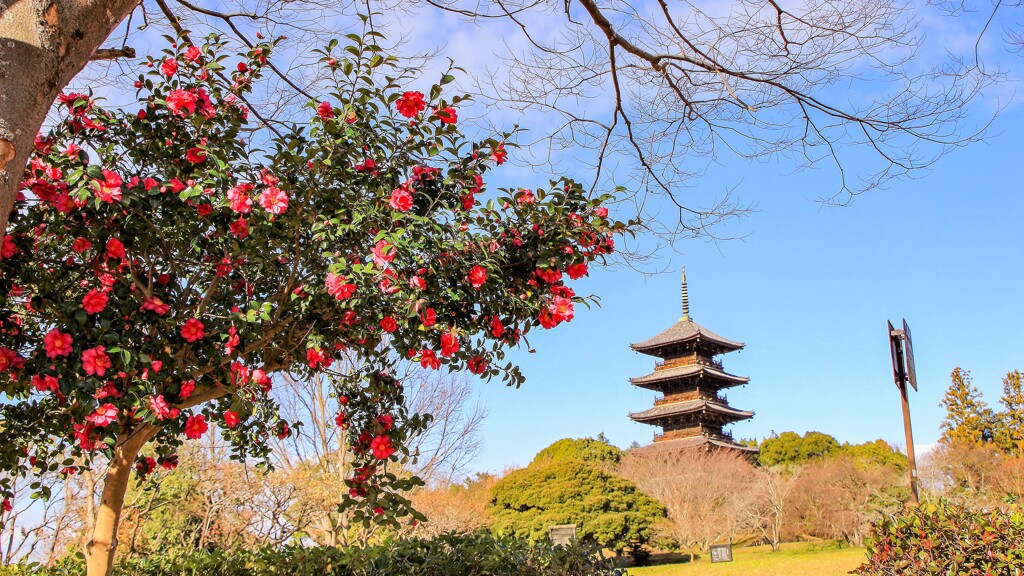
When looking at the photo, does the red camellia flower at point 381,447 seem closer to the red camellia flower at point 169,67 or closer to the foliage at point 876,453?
the red camellia flower at point 169,67

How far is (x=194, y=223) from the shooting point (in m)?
2.78

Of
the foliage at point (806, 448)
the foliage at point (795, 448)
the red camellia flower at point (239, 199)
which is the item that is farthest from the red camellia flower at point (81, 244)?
the foliage at point (795, 448)

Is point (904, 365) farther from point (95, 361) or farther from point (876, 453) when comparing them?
point (876, 453)

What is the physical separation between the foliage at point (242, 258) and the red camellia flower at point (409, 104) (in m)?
0.01

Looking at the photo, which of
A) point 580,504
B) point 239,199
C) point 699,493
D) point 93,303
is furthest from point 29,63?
point 699,493

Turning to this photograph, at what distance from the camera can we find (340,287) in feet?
8.25

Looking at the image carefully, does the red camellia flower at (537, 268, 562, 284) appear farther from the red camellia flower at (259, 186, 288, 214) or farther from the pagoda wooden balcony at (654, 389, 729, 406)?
the pagoda wooden balcony at (654, 389, 729, 406)

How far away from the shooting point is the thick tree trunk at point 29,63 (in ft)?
5.28

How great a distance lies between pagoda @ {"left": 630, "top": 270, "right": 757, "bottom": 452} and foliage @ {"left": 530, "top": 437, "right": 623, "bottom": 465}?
5.59ft

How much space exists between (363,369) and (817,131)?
242 cm

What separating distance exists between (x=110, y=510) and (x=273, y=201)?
1724mm

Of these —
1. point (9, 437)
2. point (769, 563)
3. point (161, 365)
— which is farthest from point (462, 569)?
point (769, 563)

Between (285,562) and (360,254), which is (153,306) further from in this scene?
(285,562)

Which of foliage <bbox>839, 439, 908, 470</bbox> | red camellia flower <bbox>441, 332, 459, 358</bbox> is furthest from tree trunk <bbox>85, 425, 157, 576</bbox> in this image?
foliage <bbox>839, 439, 908, 470</bbox>
